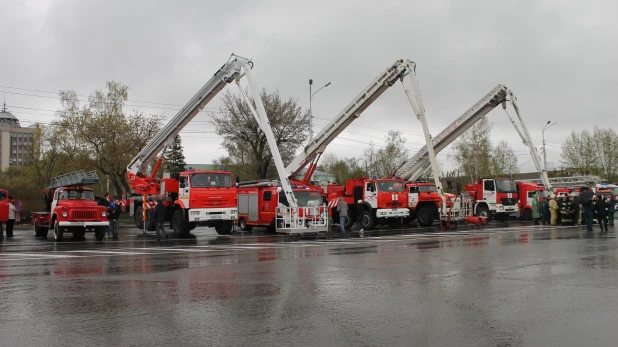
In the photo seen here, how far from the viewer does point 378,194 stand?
26.5m

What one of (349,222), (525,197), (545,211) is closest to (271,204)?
(349,222)

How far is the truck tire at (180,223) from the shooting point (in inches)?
868

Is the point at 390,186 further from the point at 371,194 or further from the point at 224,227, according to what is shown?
the point at 224,227

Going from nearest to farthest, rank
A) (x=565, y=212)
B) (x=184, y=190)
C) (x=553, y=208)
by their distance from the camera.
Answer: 1. (x=184, y=190)
2. (x=553, y=208)
3. (x=565, y=212)

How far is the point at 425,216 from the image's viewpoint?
27.8 metres

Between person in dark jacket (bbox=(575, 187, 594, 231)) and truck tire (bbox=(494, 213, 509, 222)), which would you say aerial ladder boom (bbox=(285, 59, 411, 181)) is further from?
truck tire (bbox=(494, 213, 509, 222))

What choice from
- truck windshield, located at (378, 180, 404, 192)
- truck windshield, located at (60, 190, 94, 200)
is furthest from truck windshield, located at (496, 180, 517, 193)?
truck windshield, located at (60, 190, 94, 200)

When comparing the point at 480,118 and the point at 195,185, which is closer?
the point at 195,185

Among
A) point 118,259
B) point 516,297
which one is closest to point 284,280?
point 516,297

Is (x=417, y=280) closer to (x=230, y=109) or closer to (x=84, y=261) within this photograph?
(x=84, y=261)

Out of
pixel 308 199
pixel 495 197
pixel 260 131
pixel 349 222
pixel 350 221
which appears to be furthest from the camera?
pixel 260 131

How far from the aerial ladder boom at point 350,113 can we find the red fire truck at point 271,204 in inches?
90.4

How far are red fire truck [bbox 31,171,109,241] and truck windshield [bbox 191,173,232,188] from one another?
12.5 feet

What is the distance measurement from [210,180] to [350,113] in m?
7.96
